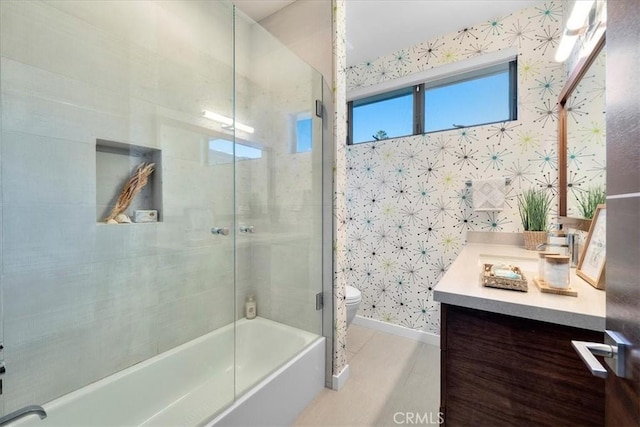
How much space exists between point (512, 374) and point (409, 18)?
2.23 meters

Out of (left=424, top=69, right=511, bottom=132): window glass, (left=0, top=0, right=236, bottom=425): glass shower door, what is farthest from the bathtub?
(left=424, top=69, right=511, bottom=132): window glass

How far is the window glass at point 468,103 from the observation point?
6.73 feet

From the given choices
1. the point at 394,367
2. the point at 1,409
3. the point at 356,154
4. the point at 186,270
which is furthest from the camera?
the point at 356,154

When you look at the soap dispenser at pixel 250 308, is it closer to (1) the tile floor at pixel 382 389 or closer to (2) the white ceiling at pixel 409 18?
(1) the tile floor at pixel 382 389

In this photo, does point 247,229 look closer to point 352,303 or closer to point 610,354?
point 352,303

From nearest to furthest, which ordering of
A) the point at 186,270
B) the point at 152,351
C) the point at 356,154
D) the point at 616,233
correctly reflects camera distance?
the point at 616,233 → the point at 152,351 → the point at 186,270 → the point at 356,154

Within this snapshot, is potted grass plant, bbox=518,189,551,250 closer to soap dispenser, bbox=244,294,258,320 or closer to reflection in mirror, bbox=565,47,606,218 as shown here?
reflection in mirror, bbox=565,47,606,218

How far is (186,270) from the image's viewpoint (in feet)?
5.54

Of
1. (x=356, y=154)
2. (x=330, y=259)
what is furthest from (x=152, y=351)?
(x=356, y=154)

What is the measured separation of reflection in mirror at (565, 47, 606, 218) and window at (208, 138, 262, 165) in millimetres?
1831

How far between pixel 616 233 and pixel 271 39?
2.15m

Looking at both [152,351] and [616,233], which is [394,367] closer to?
[152,351]

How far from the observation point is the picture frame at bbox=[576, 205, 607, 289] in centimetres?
92

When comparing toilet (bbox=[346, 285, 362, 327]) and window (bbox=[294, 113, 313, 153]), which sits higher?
window (bbox=[294, 113, 313, 153])
